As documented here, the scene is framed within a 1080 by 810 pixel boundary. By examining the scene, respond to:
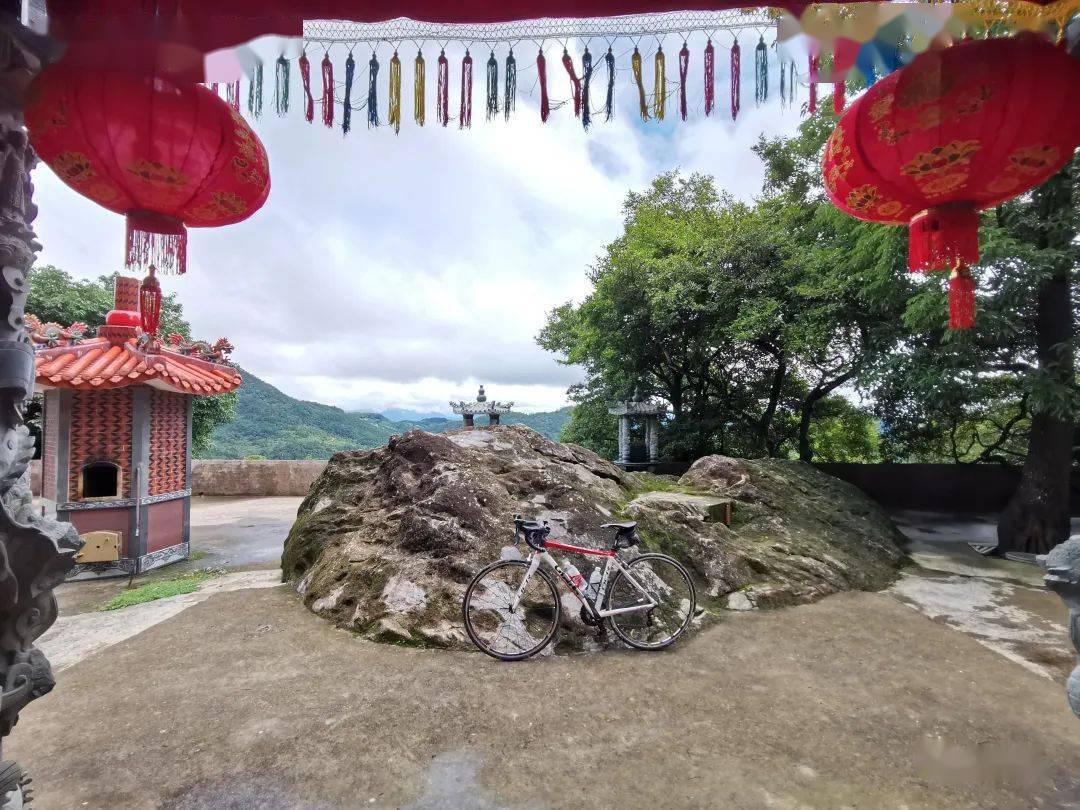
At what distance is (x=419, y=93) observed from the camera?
252 cm

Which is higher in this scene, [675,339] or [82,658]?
[675,339]

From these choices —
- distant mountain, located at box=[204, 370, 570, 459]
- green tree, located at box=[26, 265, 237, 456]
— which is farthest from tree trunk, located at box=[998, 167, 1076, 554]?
distant mountain, located at box=[204, 370, 570, 459]

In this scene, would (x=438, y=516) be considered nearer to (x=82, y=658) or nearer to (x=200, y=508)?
(x=82, y=658)

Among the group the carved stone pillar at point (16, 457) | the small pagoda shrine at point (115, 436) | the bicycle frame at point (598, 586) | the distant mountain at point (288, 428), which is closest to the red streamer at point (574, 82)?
the carved stone pillar at point (16, 457)

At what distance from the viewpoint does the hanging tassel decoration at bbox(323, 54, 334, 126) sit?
248 cm

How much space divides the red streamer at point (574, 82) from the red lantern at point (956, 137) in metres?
1.33

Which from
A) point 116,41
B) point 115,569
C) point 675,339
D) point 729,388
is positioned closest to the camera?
point 116,41

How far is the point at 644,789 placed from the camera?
2352 mm

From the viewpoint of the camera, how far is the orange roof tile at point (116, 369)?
616 cm

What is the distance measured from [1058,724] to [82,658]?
683cm

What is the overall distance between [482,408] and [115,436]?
8.86 m

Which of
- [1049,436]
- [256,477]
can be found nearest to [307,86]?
[1049,436]

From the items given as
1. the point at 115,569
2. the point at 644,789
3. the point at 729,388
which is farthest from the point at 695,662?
the point at 729,388

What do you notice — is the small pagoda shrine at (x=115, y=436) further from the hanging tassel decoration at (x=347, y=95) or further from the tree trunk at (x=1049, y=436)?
the tree trunk at (x=1049, y=436)
